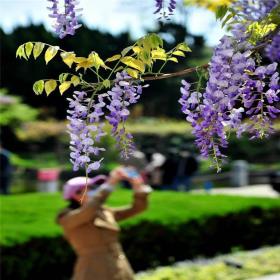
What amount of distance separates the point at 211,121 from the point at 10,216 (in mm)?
6523

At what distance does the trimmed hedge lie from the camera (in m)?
7.74

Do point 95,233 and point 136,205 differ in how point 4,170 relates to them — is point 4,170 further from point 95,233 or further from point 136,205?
point 95,233

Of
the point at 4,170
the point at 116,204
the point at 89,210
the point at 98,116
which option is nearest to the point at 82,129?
the point at 98,116

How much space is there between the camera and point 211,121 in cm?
249

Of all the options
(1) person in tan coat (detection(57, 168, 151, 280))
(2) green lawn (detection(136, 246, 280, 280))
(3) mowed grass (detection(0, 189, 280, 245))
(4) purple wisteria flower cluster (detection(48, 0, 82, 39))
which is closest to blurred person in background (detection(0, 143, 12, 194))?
(3) mowed grass (detection(0, 189, 280, 245))

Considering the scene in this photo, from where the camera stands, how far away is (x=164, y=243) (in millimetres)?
8961

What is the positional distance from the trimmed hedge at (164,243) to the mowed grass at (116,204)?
0.08m

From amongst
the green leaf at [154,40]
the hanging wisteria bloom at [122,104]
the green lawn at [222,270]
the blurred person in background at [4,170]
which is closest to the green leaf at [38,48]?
the hanging wisteria bloom at [122,104]

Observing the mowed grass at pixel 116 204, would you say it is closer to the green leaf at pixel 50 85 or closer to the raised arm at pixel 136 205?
the raised arm at pixel 136 205

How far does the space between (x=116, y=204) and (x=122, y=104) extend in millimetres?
6865

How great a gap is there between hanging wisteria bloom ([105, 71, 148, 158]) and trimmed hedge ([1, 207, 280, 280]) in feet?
17.1

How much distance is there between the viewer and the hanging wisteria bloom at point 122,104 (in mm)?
2582

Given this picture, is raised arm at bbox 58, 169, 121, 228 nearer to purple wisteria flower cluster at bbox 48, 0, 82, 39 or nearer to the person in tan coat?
the person in tan coat

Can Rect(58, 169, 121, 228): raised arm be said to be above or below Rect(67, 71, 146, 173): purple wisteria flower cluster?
below
